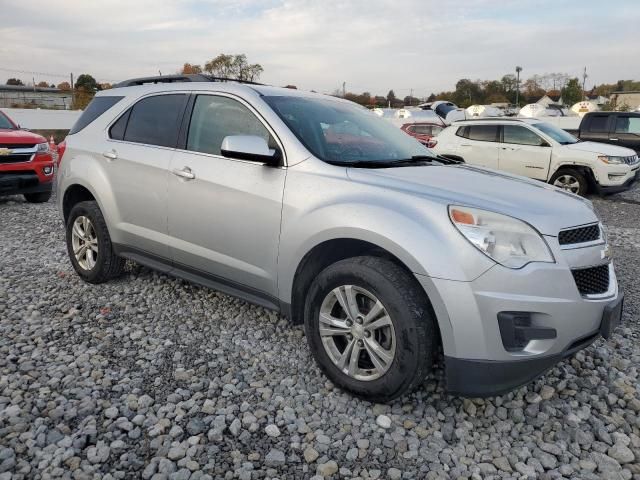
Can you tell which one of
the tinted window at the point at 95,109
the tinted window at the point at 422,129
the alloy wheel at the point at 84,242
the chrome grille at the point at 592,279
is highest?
the tinted window at the point at 95,109

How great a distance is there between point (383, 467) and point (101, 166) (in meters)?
3.26

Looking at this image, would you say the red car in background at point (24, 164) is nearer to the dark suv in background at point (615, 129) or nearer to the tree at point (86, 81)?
the dark suv in background at point (615, 129)

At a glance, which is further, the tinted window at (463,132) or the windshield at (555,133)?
the tinted window at (463,132)

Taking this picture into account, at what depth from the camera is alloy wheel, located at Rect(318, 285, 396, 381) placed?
2635 millimetres

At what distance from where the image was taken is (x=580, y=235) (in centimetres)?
260

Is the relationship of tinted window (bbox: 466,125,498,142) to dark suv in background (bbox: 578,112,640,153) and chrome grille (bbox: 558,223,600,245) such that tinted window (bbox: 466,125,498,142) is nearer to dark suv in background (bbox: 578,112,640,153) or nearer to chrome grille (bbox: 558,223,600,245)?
dark suv in background (bbox: 578,112,640,153)

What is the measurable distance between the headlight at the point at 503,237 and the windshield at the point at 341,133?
93 centimetres

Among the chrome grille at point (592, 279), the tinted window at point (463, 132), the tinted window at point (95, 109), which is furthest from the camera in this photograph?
the tinted window at point (463, 132)

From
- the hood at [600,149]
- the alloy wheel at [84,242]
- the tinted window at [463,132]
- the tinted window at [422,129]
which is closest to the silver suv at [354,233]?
the alloy wheel at [84,242]

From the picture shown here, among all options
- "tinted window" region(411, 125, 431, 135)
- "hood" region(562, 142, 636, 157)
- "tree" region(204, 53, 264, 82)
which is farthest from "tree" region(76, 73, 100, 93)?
"hood" region(562, 142, 636, 157)

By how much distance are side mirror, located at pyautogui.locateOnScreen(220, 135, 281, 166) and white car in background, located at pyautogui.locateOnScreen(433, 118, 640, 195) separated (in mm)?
7672

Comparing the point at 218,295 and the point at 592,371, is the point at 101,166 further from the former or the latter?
the point at 592,371

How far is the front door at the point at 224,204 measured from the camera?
311 cm

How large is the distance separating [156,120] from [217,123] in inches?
27.6
